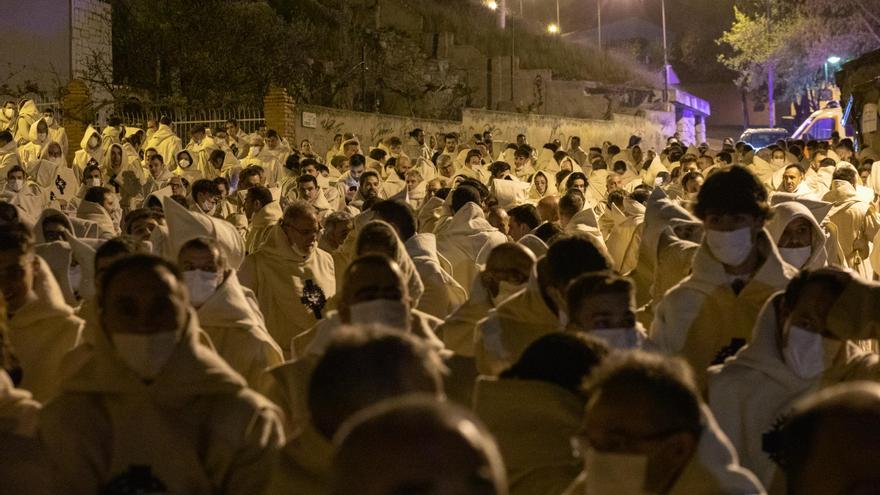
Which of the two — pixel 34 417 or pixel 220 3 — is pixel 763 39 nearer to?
pixel 220 3

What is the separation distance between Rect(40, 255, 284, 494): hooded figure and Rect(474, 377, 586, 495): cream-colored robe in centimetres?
60

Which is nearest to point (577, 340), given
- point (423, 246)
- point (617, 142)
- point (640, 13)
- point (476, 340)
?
point (476, 340)

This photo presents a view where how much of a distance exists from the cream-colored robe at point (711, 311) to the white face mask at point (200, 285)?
193cm

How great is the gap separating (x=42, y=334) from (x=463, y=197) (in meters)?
6.29

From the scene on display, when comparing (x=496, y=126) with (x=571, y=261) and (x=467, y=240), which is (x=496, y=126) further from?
(x=571, y=261)

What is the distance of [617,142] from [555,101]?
268 cm

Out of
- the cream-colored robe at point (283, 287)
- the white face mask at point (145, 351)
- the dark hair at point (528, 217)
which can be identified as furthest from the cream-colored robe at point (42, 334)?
the dark hair at point (528, 217)

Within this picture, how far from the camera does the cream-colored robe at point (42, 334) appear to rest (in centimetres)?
511

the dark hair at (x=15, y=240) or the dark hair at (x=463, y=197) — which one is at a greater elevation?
the dark hair at (x=463, y=197)

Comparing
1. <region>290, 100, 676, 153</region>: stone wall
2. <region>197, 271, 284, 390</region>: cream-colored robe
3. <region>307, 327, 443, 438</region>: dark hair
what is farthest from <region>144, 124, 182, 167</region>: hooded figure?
<region>307, 327, 443, 438</region>: dark hair

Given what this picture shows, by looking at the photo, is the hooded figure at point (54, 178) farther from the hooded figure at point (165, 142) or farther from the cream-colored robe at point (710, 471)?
the cream-colored robe at point (710, 471)

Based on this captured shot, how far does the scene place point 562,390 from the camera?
3.66 metres

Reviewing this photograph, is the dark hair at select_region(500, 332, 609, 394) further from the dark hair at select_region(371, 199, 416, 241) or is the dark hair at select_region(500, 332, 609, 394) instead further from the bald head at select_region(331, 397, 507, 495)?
the dark hair at select_region(371, 199, 416, 241)

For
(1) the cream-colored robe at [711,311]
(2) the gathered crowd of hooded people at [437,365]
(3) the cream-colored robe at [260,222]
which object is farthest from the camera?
(3) the cream-colored robe at [260,222]
